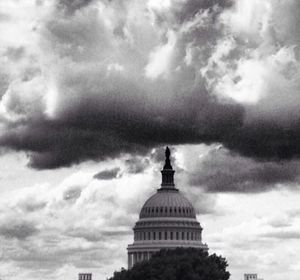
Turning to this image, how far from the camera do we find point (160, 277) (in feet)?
625

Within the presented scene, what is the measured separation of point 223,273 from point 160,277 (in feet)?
39.3

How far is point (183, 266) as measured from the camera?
193 metres

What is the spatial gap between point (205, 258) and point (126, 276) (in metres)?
12.9

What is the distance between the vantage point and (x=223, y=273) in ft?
647

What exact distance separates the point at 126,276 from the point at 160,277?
9015 mm

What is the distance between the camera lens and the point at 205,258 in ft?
652

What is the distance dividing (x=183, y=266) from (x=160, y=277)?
452 centimetres

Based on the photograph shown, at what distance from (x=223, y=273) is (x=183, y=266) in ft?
25.8

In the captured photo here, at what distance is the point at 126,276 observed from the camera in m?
198

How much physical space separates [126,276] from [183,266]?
1035 cm

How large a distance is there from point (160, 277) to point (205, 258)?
11170mm
